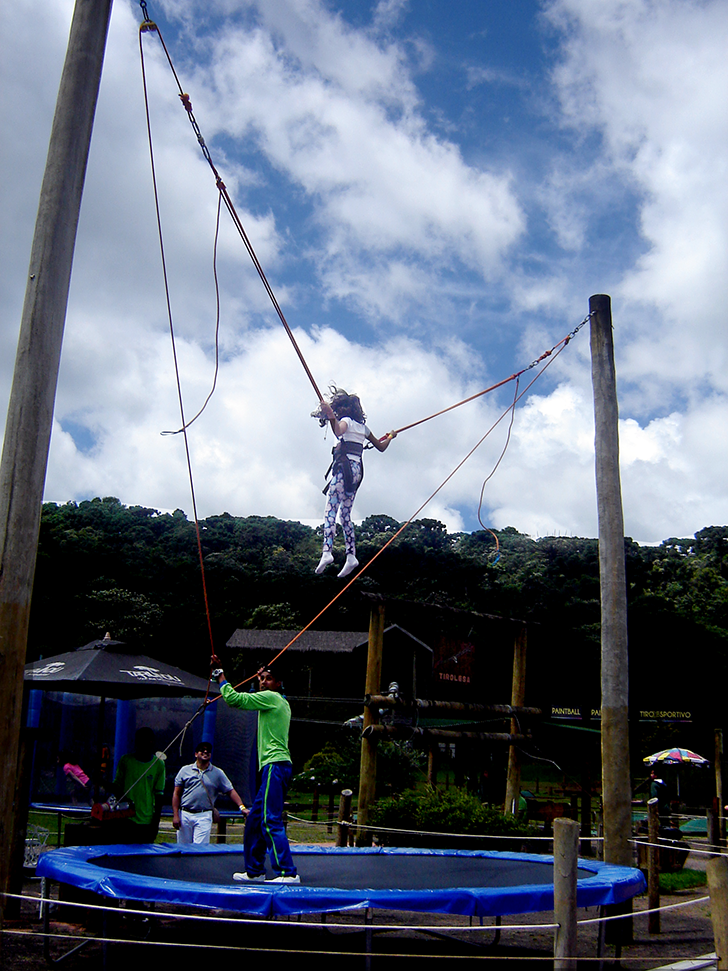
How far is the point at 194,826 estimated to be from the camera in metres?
7.77

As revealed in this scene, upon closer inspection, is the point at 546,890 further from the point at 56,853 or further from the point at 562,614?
the point at 562,614

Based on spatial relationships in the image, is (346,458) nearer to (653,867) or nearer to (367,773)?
(367,773)

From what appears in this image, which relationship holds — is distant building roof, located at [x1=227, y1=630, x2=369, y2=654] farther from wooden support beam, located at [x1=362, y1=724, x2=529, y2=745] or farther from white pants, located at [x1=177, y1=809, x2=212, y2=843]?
white pants, located at [x1=177, y1=809, x2=212, y2=843]

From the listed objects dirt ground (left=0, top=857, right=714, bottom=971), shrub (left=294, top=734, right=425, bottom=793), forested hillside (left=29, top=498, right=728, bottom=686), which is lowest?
dirt ground (left=0, top=857, right=714, bottom=971)

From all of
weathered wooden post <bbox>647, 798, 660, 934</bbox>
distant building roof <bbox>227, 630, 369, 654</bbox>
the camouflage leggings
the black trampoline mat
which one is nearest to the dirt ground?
weathered wooden post <bbox>647, 798, 660, 934</bbox>

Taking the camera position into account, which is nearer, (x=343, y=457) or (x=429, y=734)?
(x=343, y=457)

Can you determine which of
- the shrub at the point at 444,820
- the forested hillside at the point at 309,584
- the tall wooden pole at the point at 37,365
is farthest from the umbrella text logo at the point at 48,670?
the forested hillside at the point at 309,584

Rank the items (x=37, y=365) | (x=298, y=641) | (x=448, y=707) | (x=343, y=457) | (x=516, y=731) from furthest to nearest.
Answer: (x=298, y=641) → (x=516, y=731) → (x=448, y=707) → (x=343, y=457) → (x=37, y=365)

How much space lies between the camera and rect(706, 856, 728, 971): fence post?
3.36 meters

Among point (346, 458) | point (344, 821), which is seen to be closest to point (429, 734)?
point (344, 821)


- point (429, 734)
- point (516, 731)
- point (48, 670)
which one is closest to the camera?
point (48, 670)

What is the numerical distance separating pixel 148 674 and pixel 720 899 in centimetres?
592

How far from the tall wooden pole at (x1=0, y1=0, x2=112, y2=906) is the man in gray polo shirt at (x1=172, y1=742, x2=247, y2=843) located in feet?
11.7

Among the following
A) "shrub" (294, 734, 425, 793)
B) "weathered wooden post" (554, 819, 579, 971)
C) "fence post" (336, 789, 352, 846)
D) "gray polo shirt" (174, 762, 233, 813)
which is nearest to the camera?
"weathered wooden post" (554, 819, 579, 971)
